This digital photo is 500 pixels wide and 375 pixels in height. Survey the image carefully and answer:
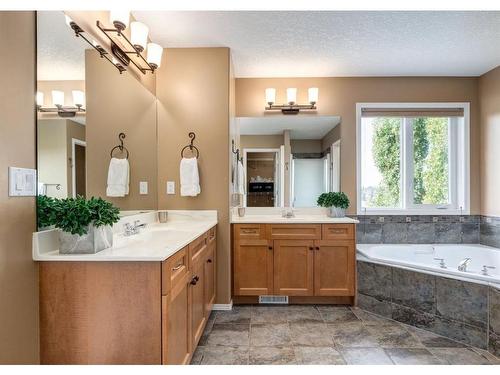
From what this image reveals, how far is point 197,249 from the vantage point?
1929 millimetres

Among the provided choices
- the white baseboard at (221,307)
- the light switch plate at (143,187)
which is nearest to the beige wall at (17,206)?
the light switch plate at (143,187)

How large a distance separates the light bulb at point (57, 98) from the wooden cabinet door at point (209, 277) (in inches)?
55.2

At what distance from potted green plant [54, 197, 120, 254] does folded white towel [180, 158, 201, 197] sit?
48.7 inches

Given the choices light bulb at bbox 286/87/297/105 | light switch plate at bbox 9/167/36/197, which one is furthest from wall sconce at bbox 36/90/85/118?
light bulb at bbox 286/87/297/105

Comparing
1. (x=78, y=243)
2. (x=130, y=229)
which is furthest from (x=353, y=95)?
(x=78, y=243)

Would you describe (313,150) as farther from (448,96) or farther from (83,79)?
(83,79)

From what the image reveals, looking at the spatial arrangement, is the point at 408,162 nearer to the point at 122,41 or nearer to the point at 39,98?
the point at 122,41

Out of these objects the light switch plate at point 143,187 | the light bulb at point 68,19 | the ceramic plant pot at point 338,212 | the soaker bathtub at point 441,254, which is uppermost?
the light bulb at point 68,19

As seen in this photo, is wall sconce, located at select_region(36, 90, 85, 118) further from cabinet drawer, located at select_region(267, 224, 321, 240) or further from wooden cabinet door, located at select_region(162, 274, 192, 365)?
cabinet drawer, located at select_region(267, 224, 321, 240)

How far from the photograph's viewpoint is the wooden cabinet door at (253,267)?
2809 mm

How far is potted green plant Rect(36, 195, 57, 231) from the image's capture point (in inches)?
48.7

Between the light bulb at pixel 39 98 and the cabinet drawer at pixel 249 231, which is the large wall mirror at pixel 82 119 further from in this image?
the cabinet drawer at pixel 249 231
